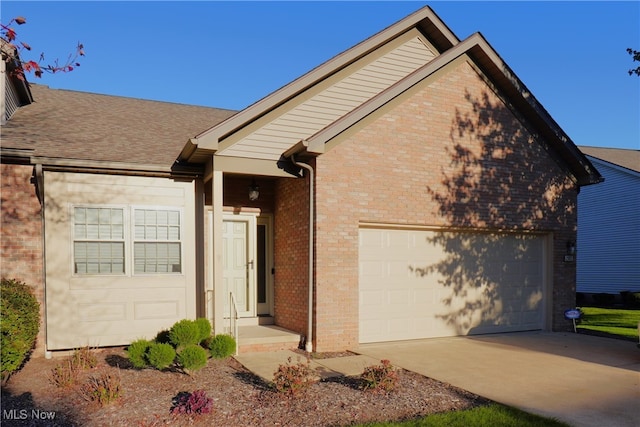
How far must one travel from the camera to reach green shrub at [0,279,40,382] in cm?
652

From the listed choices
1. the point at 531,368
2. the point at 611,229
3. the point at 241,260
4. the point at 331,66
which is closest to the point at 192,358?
the point at 241,260

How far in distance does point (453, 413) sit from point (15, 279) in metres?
7.56

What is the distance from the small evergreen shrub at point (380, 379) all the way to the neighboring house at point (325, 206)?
8.05 ft

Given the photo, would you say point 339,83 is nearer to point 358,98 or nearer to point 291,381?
point 358,98

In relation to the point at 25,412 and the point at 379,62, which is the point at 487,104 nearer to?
the point at 379,62

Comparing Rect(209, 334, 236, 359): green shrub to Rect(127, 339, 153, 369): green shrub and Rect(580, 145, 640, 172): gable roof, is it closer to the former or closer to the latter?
Rect(127, 339, 153, 369): green shrub

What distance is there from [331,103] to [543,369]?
6289 mm

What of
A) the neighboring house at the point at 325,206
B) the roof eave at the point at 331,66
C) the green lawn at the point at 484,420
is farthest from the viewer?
the neighboring house at the point at 325,206

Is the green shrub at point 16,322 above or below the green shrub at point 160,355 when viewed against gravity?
above

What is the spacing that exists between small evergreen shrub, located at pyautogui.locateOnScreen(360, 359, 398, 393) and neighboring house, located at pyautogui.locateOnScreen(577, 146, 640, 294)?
20516mm

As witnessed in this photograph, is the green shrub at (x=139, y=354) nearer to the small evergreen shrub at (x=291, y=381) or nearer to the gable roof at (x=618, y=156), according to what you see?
the small evergreen shrub at (x=291, y=381)

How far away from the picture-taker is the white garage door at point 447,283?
32.0 feet

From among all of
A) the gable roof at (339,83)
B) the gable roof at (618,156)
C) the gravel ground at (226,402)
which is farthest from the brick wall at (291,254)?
the gable roof at (618,156)

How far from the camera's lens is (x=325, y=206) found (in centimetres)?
898
